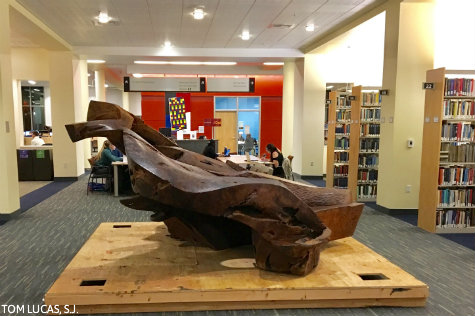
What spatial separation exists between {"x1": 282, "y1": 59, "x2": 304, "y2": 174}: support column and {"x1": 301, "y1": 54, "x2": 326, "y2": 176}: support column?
0.28m

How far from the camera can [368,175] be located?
7344mm

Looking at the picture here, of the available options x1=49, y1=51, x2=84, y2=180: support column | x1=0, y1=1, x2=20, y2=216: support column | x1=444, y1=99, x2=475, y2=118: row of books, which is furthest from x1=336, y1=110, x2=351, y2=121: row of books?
x1=49, y1=51, x2=84, y2=180: support column

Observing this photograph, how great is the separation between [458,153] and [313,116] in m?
4.85

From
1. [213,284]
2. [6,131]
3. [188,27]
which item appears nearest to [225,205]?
[213,284]

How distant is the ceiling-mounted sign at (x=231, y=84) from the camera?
36.6 feet

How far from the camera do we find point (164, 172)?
2633 mm

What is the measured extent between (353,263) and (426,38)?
14.5 feet

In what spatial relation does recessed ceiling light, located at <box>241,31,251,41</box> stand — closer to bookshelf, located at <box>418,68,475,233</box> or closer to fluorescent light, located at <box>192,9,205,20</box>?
fluorescent light, located at <box>192,9,205,20</box>

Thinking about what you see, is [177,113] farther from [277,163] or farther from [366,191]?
[366,191]

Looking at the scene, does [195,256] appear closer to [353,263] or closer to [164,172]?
[164,172]

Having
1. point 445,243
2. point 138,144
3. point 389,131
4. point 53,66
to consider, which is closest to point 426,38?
point 389,131

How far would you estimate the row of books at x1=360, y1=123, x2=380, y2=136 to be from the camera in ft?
23.5

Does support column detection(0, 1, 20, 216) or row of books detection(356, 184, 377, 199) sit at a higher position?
support column detection(0, 1, 20, 216)

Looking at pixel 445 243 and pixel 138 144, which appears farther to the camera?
pixel 445 243
